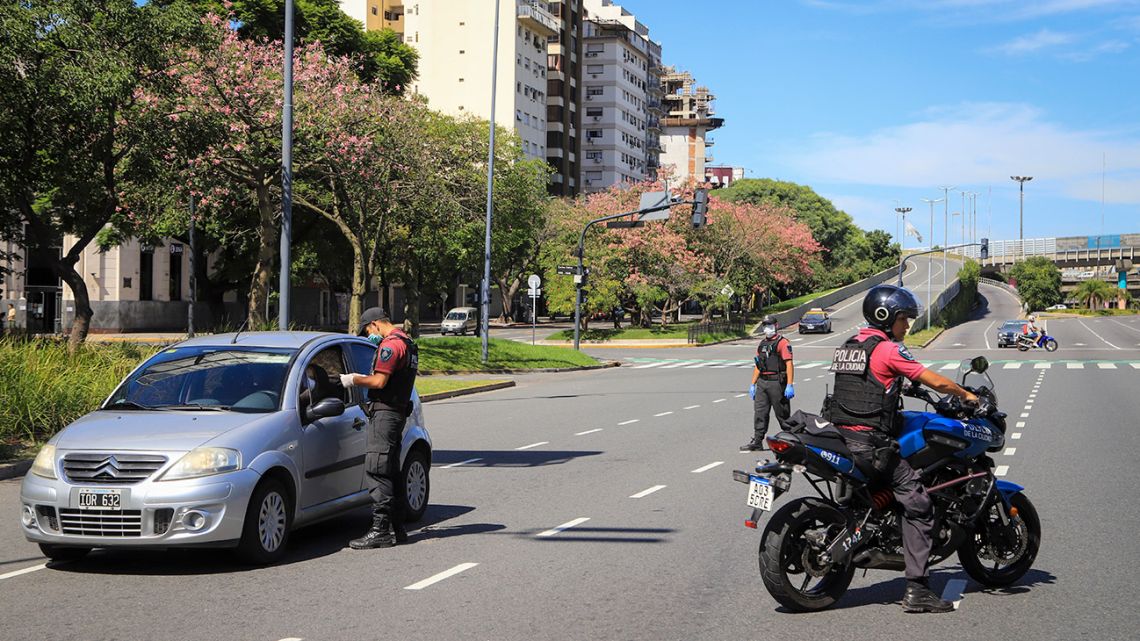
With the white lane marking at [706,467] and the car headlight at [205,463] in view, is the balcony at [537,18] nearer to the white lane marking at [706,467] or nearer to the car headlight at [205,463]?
the white lane marking at [706,467]

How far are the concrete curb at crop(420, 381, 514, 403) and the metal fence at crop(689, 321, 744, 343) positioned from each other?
1350 inches

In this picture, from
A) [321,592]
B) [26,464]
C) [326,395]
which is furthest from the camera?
[26,464]

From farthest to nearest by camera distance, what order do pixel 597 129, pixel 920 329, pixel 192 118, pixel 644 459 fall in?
pixel 597 129, pixel 920 329, pixel 192 118, pixel 644 459

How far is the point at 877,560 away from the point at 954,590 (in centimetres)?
91

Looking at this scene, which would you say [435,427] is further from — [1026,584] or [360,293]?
[360,293]

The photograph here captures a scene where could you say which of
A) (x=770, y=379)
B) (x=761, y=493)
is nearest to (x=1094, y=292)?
(x=770, y=379)

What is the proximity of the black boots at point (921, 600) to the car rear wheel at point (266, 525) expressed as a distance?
411cm

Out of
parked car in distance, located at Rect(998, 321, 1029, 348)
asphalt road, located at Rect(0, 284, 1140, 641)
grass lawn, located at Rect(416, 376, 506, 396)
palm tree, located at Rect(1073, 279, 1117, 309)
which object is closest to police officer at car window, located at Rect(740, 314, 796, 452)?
asphalt road, located at Rect(0, 284, 1140, 641)

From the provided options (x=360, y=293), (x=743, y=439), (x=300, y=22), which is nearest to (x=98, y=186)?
(x=360, y=293)

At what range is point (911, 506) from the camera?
20.6ft

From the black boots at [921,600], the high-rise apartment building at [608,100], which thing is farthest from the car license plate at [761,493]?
the high-rise apartment building at [608,100]

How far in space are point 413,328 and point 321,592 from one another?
31.3 meters

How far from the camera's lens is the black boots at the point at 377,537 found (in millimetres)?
8195

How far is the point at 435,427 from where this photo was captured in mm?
18312
